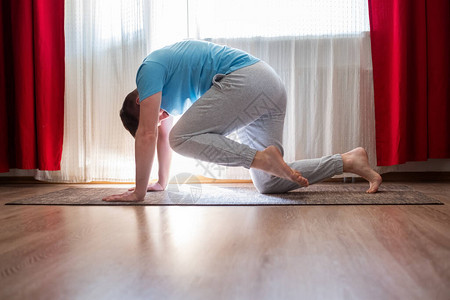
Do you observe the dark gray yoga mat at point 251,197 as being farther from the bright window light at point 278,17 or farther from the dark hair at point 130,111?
the bright window light at point 278,17

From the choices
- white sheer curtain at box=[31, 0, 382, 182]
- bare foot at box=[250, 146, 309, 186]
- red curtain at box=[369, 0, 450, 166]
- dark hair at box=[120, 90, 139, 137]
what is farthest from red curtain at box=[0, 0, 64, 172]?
red curtain at box=[369, 0, 450, 166]

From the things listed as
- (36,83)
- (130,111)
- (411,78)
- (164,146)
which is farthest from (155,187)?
(411,78)

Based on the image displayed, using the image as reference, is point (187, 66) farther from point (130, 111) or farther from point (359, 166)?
point (359, 166)

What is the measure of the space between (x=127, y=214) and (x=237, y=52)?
0.80 metres

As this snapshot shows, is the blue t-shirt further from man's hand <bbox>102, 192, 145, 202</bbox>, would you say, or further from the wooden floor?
the wooden floor

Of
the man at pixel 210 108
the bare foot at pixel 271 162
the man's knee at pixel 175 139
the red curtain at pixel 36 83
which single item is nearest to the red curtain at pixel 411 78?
the man at pixel 210 108

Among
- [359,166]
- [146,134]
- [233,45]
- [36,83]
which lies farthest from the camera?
[36,83]

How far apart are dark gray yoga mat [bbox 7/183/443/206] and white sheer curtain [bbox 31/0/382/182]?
46cm

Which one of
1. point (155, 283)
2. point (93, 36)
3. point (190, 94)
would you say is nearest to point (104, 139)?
point (93, 36)

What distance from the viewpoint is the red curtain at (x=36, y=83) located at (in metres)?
2.78

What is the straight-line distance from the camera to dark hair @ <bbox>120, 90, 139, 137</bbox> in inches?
72.8

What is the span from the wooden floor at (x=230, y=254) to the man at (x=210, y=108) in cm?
22

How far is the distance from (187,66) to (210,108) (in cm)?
20

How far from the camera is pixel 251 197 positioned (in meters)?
1.91
